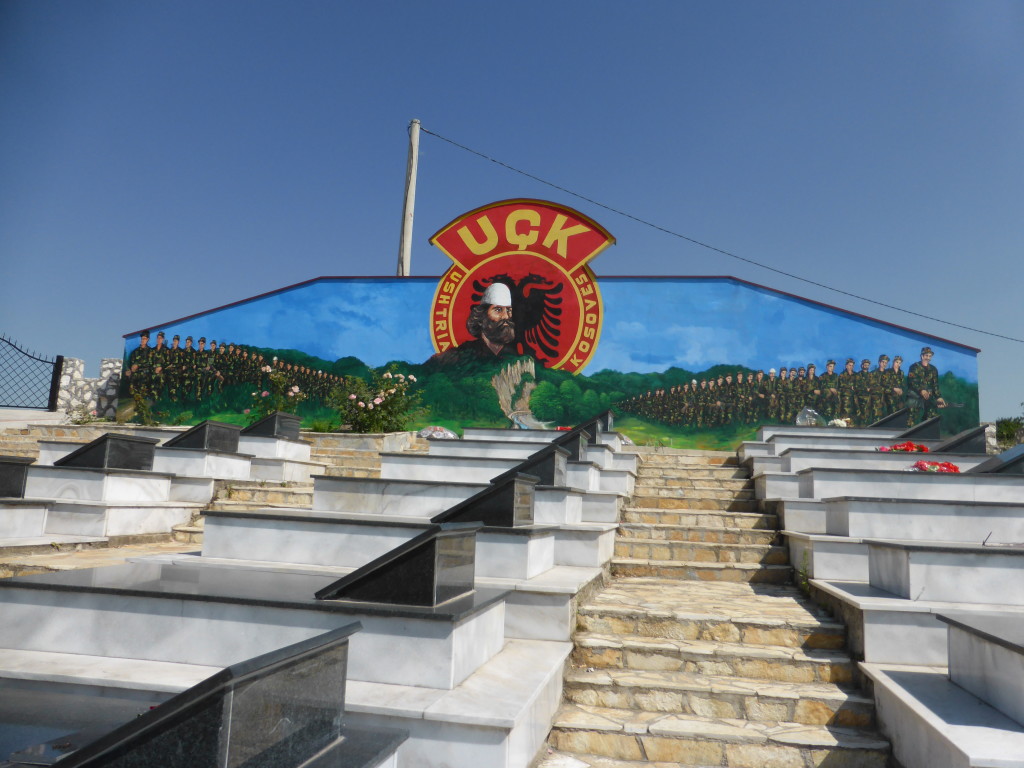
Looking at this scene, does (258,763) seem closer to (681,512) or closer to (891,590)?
(891,590)

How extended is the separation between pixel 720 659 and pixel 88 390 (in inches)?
719

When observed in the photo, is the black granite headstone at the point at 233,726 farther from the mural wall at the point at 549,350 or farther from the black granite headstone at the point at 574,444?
the mural wall at the point at 549,350

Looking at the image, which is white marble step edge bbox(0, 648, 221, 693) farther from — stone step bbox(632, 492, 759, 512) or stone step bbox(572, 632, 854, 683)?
stone step bbox(632, 492, 759, 512)

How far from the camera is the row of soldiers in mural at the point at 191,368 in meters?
17.2

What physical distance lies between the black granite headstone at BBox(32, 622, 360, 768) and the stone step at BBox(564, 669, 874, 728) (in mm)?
2365

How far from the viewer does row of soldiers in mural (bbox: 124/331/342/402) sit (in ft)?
56.6

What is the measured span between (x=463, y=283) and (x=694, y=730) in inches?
529

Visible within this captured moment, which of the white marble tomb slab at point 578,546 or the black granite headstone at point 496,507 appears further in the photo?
the white marble tomb slab at point 578,546

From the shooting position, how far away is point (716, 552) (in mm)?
6582

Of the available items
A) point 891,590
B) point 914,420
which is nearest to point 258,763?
point 891,590

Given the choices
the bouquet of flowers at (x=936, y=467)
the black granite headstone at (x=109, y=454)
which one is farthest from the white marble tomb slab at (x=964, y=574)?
the black granite headstone at (x=109, y=454)

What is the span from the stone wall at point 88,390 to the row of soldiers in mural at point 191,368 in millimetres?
929

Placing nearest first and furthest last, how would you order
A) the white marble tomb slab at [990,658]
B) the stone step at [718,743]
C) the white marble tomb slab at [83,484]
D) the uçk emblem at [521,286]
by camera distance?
1. the white marble tomb slab at [990,658]
2. the stone step at [718,743]
3. the white marble tomb slab at [83,484]
4. the uçk emblem at [521,286]

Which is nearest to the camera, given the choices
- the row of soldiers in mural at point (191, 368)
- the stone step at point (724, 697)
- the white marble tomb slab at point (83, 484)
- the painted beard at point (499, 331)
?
the stone step at point (724, 697)
